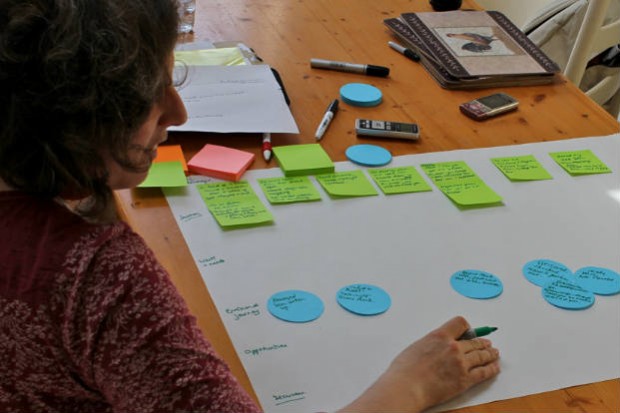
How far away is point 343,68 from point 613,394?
87cm

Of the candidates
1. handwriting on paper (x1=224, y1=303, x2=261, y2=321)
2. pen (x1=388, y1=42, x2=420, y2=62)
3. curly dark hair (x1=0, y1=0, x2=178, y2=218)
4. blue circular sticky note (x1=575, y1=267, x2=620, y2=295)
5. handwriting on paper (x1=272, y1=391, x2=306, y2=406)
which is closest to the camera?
curly dark hair (x1=0, y1=0, x2=178, y2=218)

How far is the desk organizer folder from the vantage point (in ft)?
5.36

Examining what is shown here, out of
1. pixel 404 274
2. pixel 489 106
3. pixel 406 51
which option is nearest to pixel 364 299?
pixel 404 274

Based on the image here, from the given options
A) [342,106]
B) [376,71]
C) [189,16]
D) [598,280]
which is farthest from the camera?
[189,16]

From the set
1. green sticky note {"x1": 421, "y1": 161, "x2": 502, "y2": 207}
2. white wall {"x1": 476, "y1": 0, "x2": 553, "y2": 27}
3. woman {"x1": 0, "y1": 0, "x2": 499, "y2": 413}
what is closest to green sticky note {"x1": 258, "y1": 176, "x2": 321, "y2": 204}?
green sticky note {"x1": 421, "y1": 161, "x2": 502, "y2": 207}

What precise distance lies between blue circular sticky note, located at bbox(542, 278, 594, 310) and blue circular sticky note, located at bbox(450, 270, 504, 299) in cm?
7

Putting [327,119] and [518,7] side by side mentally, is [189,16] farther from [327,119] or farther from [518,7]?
[518,7]

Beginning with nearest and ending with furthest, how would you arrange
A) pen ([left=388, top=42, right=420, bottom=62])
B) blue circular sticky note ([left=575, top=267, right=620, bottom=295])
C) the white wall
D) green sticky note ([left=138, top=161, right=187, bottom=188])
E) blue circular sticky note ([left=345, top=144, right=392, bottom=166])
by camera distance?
blue circular sticky note ([left=575, top=267, right=620, bottom=295]), green sticky note ([left=138, top=161, right=187, bottom=188]), blue circular sticky note ([left=345, top=144, right=392, bottom=166]), pen ([left=388, top=42, right=420, bottom=62]), the white wall

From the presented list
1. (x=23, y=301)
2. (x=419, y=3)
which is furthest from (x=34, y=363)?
(x=419, y=3)

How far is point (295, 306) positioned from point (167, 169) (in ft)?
1.20

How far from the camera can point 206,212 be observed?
48.3 inches

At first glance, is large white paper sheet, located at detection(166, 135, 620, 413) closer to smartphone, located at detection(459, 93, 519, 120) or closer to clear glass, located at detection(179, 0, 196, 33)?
smartphone, located at detection(459, 93, 519, 120)

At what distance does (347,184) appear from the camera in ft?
4.33

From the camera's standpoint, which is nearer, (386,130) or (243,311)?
(243,311)
